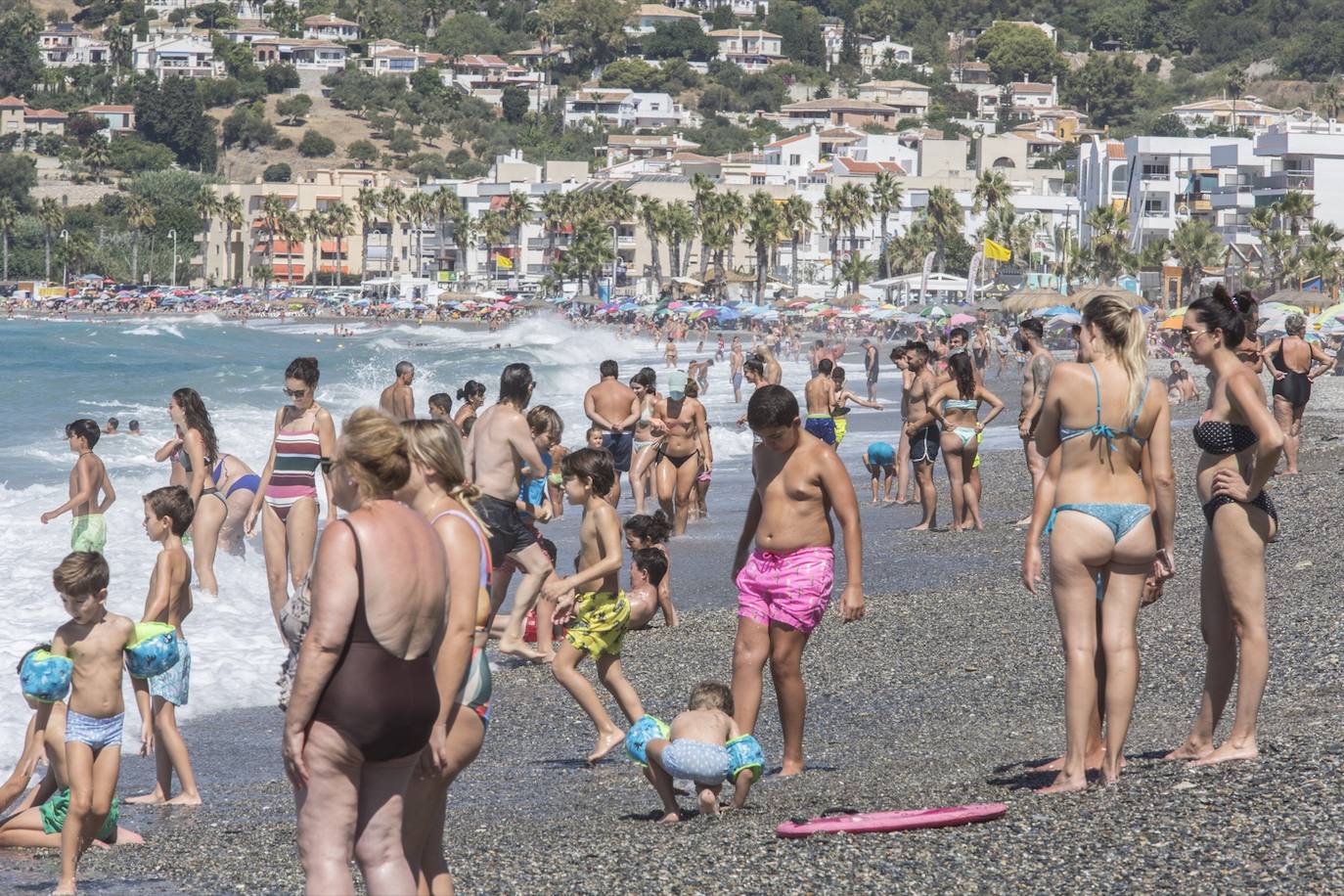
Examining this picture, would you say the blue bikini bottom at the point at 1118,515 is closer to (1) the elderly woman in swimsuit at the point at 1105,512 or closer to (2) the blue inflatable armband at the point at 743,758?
(1) the elderly woman in swimsuit at the point at 1105,512

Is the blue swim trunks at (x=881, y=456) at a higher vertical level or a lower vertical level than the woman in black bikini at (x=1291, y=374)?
lower

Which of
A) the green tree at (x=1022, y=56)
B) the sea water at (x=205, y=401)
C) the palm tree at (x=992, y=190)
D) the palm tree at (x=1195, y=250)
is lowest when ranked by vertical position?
the sea water at (x=205, y=401)

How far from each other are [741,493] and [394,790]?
40.6ft

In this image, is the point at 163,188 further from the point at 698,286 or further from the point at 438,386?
the point at 438,386

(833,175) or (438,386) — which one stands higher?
(833,175)

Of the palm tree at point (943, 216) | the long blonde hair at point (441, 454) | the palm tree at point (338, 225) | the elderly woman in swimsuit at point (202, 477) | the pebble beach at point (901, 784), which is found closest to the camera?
the long blonde hair at point (441, 454)

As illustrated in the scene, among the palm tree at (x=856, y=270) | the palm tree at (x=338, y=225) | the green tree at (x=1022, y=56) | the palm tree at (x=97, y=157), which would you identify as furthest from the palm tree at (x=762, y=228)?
the green tree at (x=1022, y=56)

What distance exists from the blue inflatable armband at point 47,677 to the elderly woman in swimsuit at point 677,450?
7.98 m

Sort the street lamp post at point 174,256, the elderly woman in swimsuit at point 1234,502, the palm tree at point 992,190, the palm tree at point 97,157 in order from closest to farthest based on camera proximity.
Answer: the elderly woman in swimsuit at point 1234,502 → the palm tree at point 992,190 → the street lamp post at point 174,256 → the palm tree at point 97,157

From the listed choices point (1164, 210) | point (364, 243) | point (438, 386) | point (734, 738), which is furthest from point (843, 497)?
point (364, 243)

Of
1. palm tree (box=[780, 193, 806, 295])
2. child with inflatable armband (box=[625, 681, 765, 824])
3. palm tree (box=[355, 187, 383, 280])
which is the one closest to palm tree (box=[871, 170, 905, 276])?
palm tree (box=[780, 193, 806, 295])

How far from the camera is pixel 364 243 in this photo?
11512 cm

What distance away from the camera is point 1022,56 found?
558 feet

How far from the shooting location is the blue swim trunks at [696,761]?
541cm
